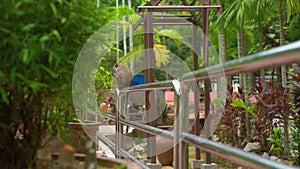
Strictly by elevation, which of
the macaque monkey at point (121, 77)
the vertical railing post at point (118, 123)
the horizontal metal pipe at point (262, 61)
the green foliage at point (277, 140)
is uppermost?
the macaque monkey at point (121, 77)

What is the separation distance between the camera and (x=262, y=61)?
0.92 metres

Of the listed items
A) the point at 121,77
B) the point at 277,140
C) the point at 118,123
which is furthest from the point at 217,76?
the point at 277,140

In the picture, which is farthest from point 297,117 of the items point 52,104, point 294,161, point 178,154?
point 52,104

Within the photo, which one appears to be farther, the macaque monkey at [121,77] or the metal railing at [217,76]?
the macaque monkey at [121,77]

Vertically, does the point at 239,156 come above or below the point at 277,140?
above

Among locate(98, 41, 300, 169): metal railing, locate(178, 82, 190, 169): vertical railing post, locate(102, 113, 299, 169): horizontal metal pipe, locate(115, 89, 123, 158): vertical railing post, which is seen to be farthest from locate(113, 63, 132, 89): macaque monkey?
locate(102, 113, 299, 169): horizontal metal pipe

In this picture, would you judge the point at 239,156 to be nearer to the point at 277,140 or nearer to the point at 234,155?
the point at 234,155

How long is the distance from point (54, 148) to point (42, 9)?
23 centimetres

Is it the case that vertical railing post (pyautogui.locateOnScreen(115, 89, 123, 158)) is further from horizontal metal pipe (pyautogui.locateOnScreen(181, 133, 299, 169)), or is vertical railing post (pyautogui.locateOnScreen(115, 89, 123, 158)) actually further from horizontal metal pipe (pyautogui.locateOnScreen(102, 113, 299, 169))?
horizontal metal pipe (pyautogui.locateOnScreen(181, 133, 299, 169))

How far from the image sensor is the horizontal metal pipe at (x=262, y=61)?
31.3 inches

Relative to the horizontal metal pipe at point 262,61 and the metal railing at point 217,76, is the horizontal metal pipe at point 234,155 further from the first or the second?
the horizontal metal pipe at point 262,61

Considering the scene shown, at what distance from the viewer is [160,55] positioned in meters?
8.51

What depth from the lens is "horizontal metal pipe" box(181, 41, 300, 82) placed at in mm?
794

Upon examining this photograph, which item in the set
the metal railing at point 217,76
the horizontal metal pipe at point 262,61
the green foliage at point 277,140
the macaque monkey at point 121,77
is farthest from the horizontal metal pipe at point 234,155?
the green foliage at point 277,140
